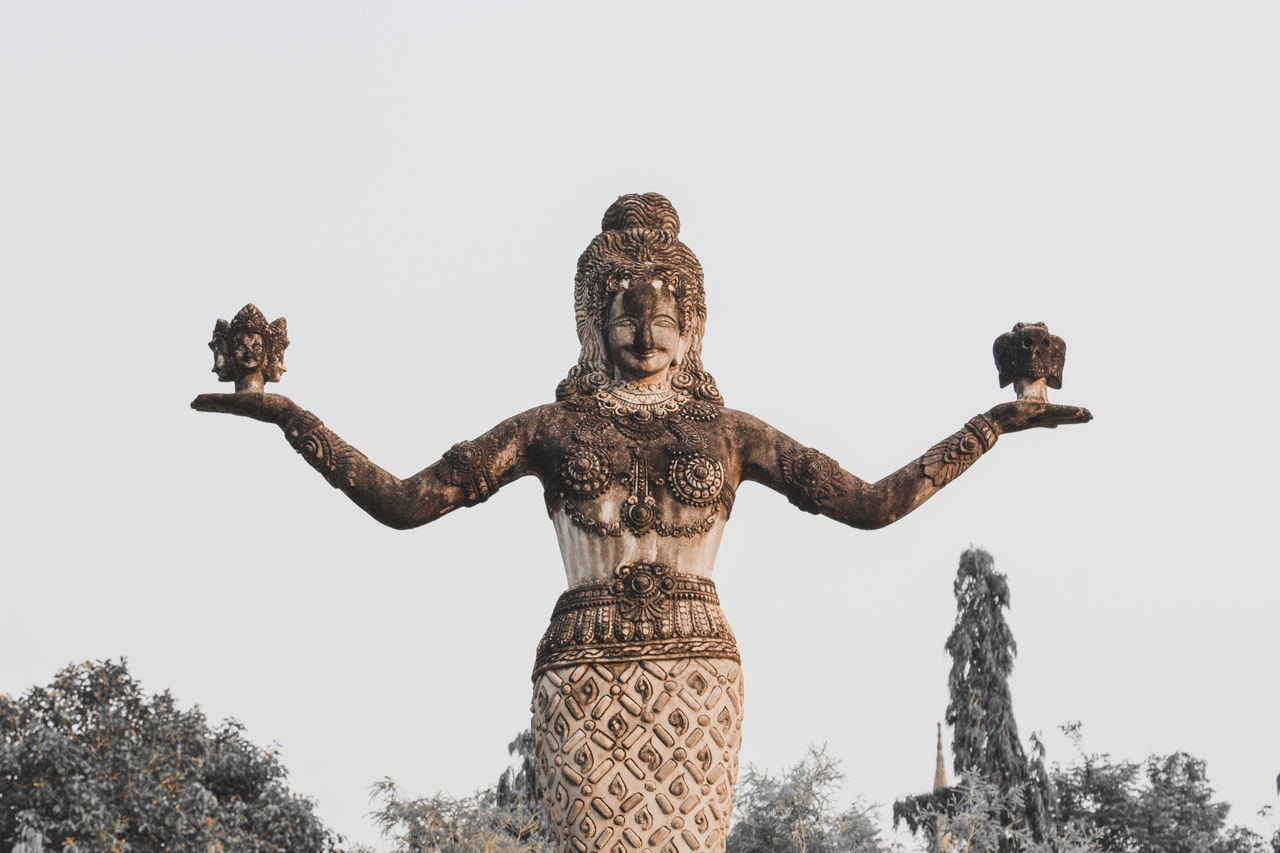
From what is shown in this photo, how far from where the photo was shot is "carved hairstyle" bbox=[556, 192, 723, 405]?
27.2 feet

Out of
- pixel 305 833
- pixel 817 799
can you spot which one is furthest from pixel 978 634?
pixel 305 833

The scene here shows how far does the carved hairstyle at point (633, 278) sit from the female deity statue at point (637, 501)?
0.03ft

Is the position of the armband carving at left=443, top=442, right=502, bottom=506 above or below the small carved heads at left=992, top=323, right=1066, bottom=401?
below

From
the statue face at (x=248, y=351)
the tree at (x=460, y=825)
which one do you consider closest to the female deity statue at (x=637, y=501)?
the statue face at (x=248, y=351)

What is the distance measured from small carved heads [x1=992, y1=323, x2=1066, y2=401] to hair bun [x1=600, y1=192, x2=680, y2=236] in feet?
5.84

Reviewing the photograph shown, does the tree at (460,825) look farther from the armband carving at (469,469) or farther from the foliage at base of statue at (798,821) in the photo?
the armband carving at (469,469)

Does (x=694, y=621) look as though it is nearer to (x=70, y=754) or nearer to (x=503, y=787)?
(x=70, y=754)

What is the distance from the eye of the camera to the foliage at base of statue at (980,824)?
2534 centimetres

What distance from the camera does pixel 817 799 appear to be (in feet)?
79.5

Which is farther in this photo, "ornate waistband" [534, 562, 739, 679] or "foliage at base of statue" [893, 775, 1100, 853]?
"foliage at base of statue" [893, 775, 1100, 853]

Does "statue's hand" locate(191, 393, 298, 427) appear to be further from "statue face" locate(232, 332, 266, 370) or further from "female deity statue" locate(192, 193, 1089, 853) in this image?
"statue face" locate(232, 332, 266, 370)

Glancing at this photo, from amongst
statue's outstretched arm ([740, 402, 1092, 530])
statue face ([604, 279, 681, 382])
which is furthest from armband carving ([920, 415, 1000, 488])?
statue face ([604, 279, 681, 382])

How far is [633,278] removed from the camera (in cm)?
830

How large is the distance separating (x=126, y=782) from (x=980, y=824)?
499 inches
